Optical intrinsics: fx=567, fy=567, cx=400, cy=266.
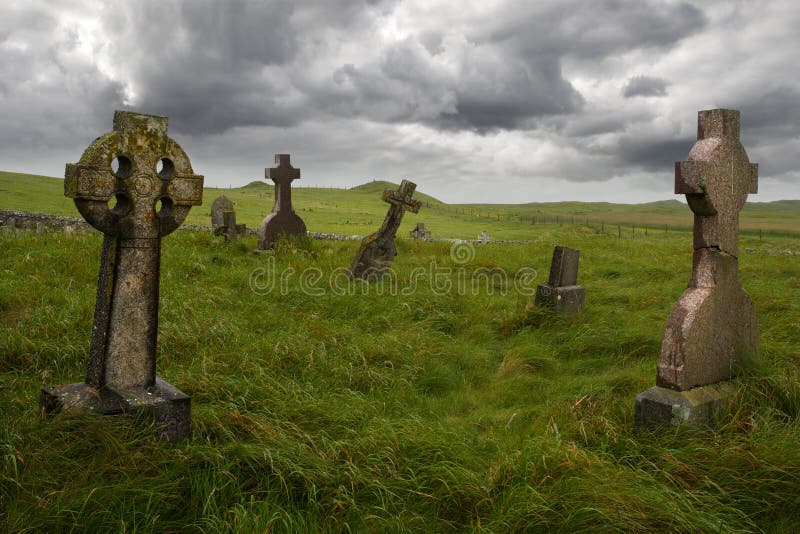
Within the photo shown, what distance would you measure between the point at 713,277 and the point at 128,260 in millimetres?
5263

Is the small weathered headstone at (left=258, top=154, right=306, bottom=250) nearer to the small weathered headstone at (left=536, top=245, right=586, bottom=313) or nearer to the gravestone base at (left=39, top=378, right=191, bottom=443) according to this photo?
the small weathered headstone at (left=536, top=245, right=586, bottom=313)

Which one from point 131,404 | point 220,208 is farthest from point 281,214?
point 131,404

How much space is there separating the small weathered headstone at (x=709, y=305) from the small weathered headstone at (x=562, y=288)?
13.3 feet

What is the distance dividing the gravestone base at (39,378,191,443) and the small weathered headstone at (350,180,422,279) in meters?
8.05

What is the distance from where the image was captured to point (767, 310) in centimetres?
937

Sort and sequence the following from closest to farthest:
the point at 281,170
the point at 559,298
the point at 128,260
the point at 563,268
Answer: the point at 128,260
the point at 559,298
the point at 563,268
the point at 281,170

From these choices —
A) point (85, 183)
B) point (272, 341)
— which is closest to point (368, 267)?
point (272, 341)

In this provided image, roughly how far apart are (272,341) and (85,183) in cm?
338

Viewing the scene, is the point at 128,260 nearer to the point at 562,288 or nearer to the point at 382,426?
the point at 382,426

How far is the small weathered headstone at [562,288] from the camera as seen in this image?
32.7 feet

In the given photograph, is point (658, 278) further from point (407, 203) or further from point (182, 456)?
point (182, 456)

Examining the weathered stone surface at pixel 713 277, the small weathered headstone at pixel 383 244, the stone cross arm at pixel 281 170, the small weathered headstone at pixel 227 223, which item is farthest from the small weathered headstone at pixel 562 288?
the stone cross arm at pixel 281 170

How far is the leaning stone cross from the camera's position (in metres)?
4.21

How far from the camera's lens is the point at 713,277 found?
5.47 meters
